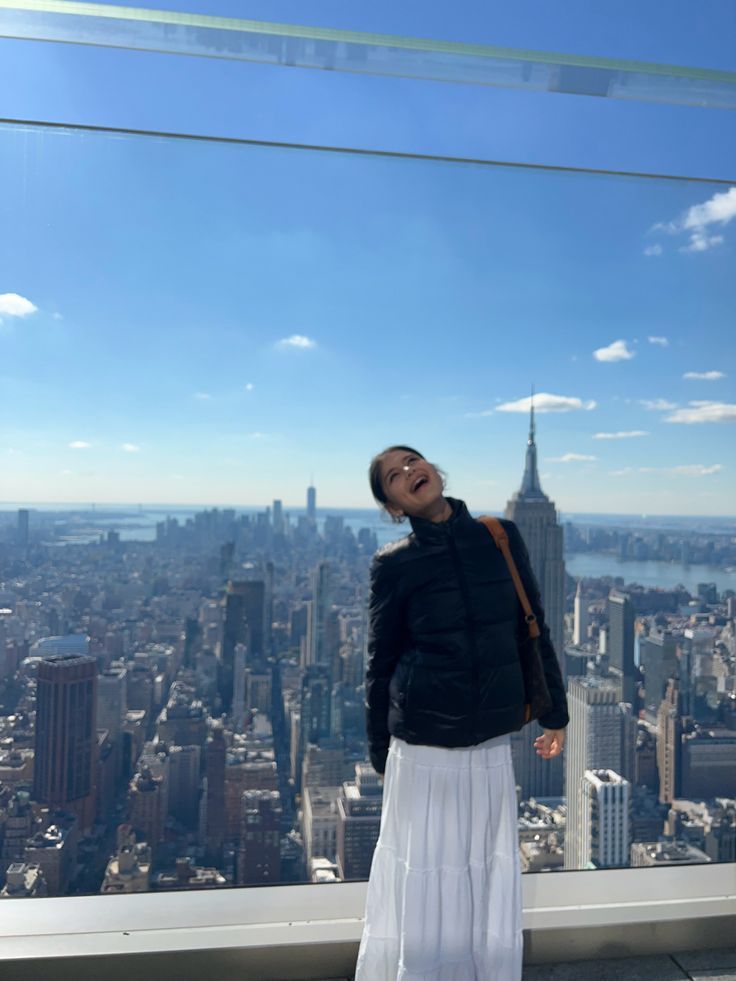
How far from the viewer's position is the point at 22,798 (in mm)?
1859

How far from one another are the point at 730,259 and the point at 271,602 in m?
1.94

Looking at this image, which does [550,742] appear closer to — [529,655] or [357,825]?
[529,655]

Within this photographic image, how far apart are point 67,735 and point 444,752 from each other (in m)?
1.15

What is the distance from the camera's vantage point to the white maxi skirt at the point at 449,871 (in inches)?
54.1

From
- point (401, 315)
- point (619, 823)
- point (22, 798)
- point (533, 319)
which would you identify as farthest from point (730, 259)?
point (22, 798)

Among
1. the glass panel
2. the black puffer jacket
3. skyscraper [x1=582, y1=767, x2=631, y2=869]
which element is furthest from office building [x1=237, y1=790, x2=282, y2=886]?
the glass panel

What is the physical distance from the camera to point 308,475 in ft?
7.03

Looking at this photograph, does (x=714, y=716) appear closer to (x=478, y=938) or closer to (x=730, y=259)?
(x=478, y=938)

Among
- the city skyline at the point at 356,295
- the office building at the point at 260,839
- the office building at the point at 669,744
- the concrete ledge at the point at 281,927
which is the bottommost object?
the concrete ledge at the point at 281,927

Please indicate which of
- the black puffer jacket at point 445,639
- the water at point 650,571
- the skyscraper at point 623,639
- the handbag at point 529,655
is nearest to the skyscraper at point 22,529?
the black puffer jacket at point 445,639

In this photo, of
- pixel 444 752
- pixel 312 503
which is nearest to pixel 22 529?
pixel 312 503

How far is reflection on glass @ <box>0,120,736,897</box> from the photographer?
1908 mm

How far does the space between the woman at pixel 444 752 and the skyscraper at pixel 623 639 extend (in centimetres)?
88

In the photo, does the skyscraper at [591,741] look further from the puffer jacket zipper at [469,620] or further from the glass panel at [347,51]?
the glass panel at [347,51]
